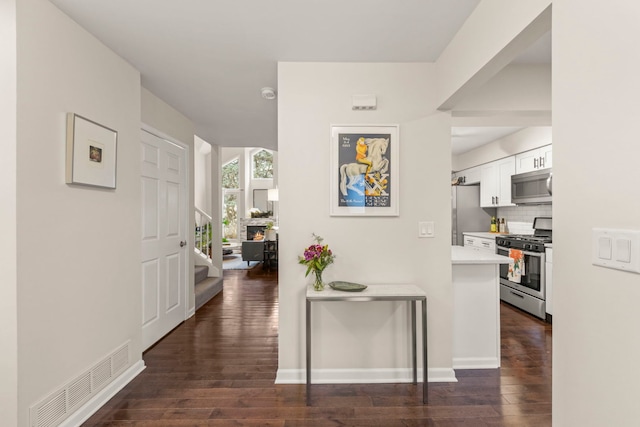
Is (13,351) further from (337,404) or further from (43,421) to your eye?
(337,404)

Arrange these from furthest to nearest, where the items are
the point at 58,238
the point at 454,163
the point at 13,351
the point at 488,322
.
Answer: the point at 454,163, the point at 488,322, the point at 58,238, the point at 13,351

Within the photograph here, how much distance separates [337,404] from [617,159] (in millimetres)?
2068

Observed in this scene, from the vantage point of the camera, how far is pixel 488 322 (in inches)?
107

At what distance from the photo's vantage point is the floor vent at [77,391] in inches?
Answer: 69.6

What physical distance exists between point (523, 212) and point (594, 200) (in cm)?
457

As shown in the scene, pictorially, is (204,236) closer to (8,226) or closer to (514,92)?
(8,226)

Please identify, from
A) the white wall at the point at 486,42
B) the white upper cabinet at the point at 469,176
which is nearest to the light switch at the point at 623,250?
the white wall at the point at 486,42

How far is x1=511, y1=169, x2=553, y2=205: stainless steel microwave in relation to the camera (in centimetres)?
409

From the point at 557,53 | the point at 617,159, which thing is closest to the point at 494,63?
the point at 557,53

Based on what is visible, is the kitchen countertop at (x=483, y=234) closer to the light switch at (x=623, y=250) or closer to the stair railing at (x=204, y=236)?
the light switch at (x=623, y=250)

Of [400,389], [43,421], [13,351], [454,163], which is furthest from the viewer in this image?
[454,163]

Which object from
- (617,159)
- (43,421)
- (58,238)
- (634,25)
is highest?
(634,25)

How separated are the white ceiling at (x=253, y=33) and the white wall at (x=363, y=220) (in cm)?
21

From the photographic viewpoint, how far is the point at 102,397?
87.0 inches
